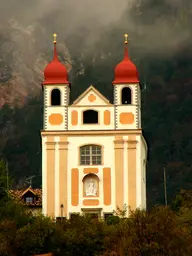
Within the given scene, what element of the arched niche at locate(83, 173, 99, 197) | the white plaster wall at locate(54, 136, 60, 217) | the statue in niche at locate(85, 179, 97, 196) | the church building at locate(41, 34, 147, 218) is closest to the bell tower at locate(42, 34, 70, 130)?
the church building at locate(41, 34, 147, 218)

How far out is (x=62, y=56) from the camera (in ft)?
475

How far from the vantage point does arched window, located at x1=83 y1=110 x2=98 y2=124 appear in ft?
285

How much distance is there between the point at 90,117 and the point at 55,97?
130 inches

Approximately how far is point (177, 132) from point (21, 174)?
20.1 m

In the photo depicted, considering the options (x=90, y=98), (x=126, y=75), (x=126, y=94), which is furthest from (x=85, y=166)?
(x=126, y=75)

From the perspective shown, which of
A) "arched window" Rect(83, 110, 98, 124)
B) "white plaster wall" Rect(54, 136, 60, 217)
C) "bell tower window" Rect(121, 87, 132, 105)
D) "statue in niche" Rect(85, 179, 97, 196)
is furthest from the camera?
"bell tower window" Rect(121, 87, 132, 105)

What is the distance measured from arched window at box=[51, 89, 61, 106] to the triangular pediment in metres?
1.41

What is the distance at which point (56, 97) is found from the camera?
289ft

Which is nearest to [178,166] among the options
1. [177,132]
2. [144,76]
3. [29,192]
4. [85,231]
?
[177,132]

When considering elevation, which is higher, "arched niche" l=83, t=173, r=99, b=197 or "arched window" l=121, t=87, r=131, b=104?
"arched window" l=121, t=87, r=131, b=104

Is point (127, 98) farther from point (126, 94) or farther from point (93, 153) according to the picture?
point (93, 153)

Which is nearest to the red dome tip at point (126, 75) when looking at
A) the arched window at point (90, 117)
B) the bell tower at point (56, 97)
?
the arched window at point (90, 117)

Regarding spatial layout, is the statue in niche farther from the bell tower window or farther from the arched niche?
the bell tower window

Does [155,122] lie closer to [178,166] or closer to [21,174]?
[178,166]
